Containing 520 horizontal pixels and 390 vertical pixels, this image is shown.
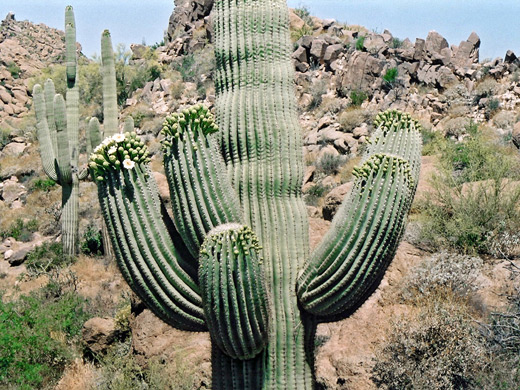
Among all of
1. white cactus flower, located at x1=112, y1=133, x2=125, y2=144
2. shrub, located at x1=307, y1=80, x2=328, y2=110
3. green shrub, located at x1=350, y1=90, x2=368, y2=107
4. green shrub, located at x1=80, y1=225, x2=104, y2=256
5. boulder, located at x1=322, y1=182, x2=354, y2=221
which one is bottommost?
green shrub, located at x1=80, y1=225, x2=104, y2=256

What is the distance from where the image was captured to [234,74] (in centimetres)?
426

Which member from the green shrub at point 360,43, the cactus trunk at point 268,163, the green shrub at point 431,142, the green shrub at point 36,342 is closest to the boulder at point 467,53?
the green shrub at point 360,43

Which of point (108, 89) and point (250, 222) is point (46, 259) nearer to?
point (108, 89)

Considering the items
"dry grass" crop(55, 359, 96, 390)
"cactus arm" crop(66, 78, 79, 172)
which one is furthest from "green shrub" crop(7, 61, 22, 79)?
"dry grass" crop(55, 359, 96, 390)

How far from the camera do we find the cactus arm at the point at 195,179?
12.3 feet

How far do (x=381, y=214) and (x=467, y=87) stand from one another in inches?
718

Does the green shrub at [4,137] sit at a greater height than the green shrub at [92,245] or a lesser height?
greater

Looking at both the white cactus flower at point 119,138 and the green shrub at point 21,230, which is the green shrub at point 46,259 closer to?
the green shrub at point 21,230

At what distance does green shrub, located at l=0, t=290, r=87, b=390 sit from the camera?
25.1ft

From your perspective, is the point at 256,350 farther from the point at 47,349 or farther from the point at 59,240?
the point at 59,240

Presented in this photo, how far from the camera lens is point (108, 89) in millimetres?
12523

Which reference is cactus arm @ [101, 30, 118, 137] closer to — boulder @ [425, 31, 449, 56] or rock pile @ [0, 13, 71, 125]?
boulder @ [425, 31, 449, 56]

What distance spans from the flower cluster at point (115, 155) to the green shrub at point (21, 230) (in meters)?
14.6

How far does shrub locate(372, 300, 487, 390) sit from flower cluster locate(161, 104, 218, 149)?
386cm
